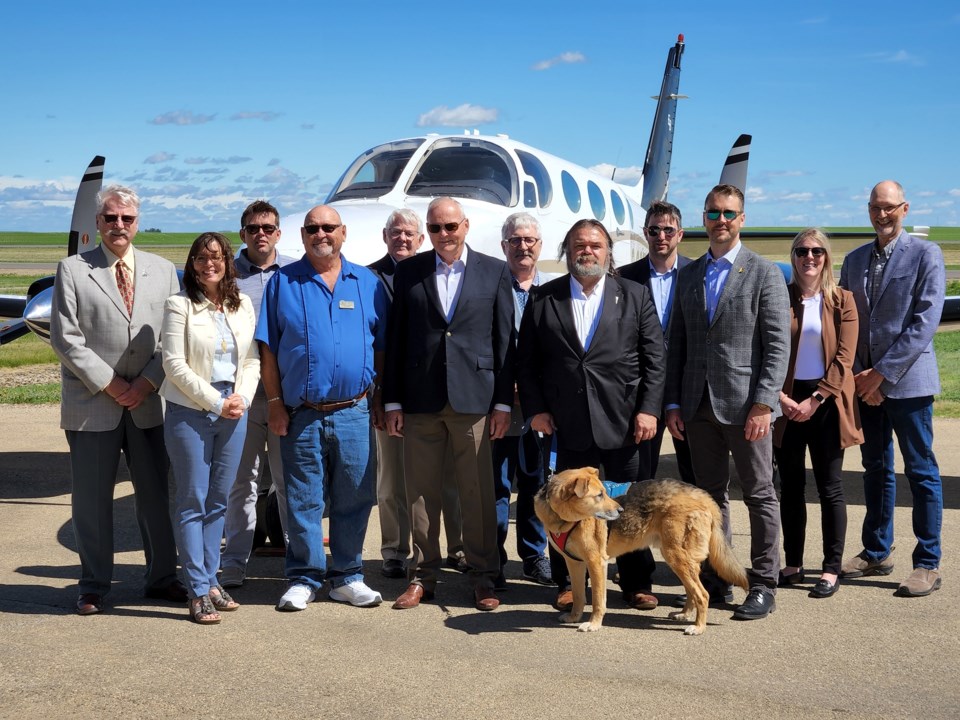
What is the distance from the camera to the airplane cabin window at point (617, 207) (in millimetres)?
11828

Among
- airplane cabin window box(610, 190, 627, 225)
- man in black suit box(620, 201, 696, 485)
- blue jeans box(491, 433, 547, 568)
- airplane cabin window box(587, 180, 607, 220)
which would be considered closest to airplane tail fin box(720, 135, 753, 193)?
airplane cabin window box(610, 190, 627, 225)

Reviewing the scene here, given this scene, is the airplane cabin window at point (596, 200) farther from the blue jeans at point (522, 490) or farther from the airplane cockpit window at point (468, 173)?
the blue jeans at point (522, 490)

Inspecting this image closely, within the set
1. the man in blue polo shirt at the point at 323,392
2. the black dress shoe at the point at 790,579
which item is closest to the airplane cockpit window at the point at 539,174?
the man in blue polo shirt at the point at 323,392

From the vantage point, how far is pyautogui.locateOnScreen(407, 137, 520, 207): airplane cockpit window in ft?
29.0

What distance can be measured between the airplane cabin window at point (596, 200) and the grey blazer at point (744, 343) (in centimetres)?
576

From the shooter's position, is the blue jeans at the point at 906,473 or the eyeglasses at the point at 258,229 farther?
the eyeglasses at the point at 258,229

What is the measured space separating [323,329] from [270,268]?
1010mm

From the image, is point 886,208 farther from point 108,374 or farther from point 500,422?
point 108,374

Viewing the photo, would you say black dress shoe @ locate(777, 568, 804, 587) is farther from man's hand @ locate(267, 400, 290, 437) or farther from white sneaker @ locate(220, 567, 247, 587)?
white sneaker @ locate(220, 567, 247, 587)

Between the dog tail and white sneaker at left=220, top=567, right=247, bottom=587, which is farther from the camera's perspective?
white sneaker at left=220, top=567, right=247, bottom=587

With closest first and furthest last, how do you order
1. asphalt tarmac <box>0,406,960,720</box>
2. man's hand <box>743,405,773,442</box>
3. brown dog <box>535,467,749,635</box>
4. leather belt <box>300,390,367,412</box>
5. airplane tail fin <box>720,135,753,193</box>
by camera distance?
asphalt tarmac <box>0,406,960,720</box>, brown dog <box>535,467,749,635</box>, man's hand <box>743,405,773,442</box>, leather belt <box>300,390,367,412</box>, airplane tail fin <box>720,135,753,193</box>

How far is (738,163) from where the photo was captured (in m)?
13.4

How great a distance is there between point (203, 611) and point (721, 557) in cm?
262

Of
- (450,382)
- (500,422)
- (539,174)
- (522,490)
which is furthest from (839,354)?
(539,174)
